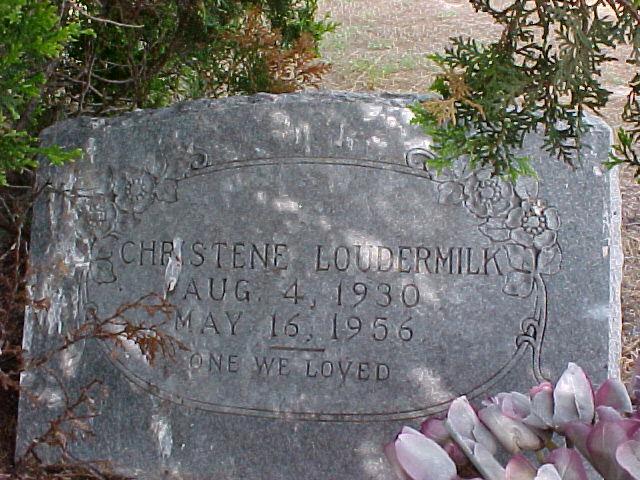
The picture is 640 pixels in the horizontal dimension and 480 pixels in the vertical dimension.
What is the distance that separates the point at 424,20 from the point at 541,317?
5100 millimetres

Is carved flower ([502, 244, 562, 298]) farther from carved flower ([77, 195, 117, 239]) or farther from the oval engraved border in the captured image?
carved flower ([77, 195, 117, 239])

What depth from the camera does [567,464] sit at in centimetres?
100

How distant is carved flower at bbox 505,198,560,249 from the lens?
2.64 metres

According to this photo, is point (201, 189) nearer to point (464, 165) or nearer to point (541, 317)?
point (464, 165)

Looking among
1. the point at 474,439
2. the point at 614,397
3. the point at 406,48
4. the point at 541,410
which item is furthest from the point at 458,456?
the point at 406,48

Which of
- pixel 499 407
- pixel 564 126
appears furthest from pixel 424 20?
pixel 499 407

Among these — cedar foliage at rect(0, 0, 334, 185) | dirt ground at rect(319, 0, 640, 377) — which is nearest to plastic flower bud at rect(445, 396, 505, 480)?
cedar foliage at rect(0, 0, 334, 185)

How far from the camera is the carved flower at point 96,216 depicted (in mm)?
2871

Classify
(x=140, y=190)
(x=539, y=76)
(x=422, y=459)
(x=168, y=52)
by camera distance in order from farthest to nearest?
1. (x=168, y=52)
2. (x=140, y=190)
3. (x=539, y=76)
4. (x=422, y=459)

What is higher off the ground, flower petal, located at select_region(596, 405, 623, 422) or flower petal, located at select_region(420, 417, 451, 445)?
flower petal, located at select_region(596, 405, 623, 422)

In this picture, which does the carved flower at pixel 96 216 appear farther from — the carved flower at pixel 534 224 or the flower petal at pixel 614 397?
the flower petal at pixel 614 397

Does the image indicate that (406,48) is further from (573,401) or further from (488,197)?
(573,401)

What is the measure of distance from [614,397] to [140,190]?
6.62 feet

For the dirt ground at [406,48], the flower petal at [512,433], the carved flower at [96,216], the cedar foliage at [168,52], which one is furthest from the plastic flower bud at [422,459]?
the dirt ground at [406,48]
